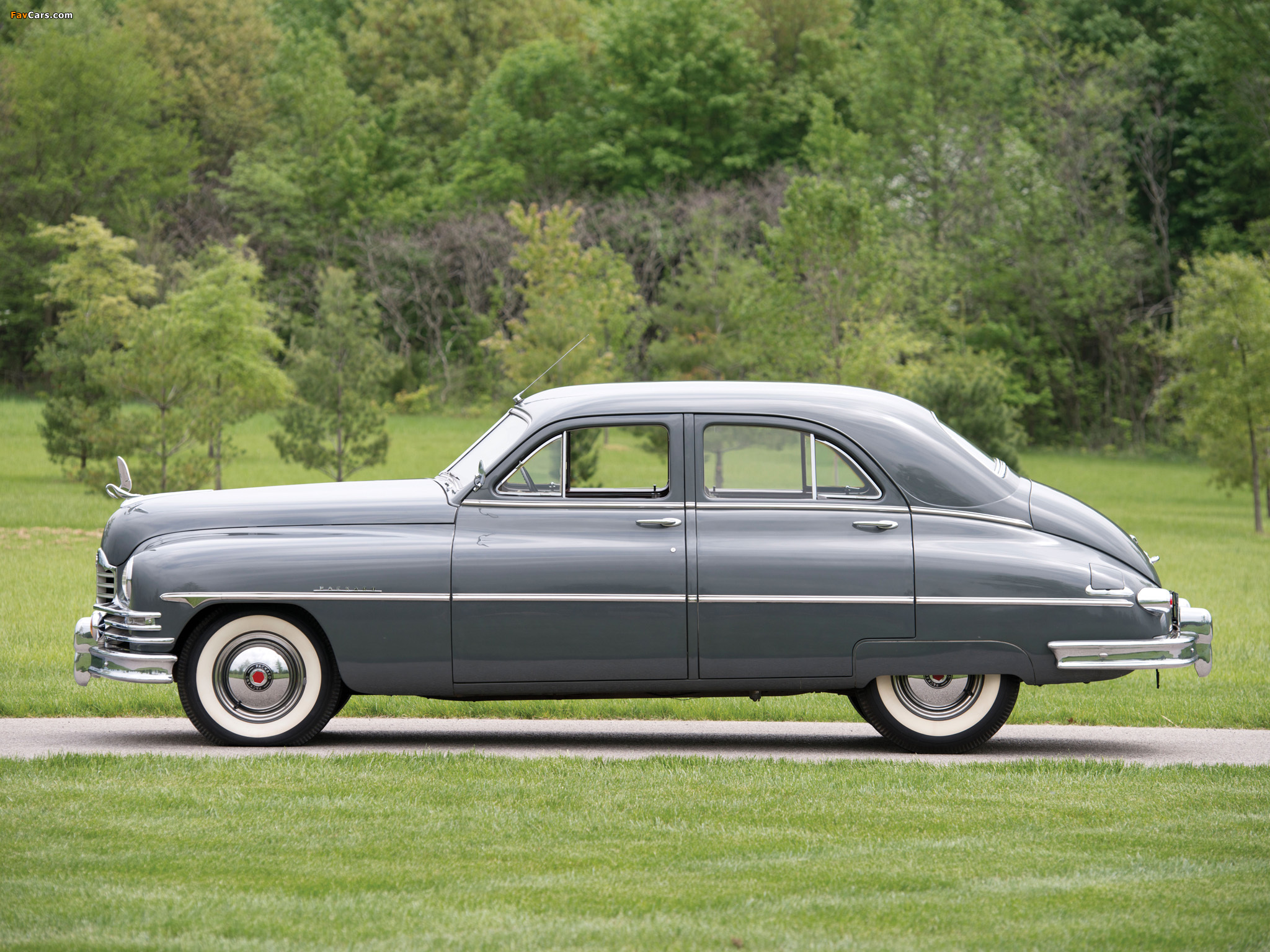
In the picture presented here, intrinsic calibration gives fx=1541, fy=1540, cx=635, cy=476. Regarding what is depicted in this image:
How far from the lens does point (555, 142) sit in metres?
62.8

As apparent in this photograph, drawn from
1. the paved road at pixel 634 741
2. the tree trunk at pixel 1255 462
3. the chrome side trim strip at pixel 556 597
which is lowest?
the paved road at pixel 634 741

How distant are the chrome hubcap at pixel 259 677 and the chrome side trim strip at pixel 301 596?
0.27 meters

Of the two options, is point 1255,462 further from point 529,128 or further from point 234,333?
point 529,128

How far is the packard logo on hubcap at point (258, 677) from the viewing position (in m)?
8.12

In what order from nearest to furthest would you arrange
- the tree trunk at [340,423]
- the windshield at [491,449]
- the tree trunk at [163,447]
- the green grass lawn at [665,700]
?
A: the windshield at [491,449] → the green grass lawn at [665,700] → the tree trunk at [163,447] → the tree trunk at [340,423]

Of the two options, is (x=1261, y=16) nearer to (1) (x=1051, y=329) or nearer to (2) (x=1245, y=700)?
(1) (x=1051, y=329)

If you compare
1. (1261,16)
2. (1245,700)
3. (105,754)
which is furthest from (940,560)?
(1261,16)

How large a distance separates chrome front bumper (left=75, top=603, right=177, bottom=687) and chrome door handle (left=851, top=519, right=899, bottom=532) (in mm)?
3637

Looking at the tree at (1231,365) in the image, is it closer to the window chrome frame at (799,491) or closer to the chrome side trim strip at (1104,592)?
the chrome side trim strip at (1104,592)

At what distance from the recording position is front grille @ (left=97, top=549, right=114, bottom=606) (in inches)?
325

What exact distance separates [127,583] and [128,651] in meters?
0.35

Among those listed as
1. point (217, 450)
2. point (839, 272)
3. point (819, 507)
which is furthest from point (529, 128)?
point (819, 507)

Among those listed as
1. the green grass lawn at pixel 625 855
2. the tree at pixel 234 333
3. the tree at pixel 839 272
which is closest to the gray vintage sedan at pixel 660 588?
the green grass lawn at pixel 625 855

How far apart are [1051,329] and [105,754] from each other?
5425cm
